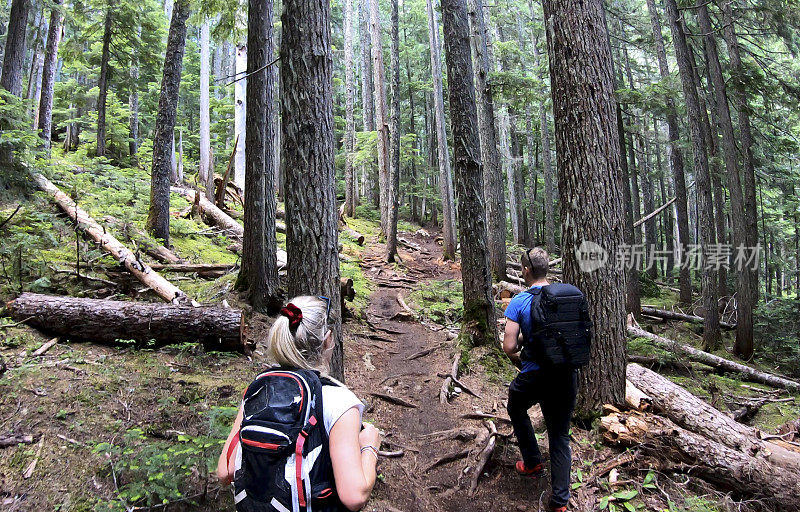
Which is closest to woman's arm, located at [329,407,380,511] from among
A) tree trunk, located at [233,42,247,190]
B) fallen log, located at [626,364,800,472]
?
fallen log, located at [626,364,800,472]

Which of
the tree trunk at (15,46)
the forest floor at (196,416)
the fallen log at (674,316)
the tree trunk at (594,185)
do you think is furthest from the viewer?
the fallen log at (674,316)

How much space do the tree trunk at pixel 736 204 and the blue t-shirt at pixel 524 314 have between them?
10.3 metres

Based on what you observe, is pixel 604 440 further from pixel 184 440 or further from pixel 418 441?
pixel 184 440

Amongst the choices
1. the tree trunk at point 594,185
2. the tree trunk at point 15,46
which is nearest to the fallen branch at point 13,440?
the tree trunk at point 594,185

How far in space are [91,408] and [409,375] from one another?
417cm

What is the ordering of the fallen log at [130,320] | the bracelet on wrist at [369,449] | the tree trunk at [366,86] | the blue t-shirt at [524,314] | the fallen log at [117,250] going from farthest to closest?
the tree trunk at [366,86], the fallen log at [117,250], the fallen log at [130,320], the blue t-shirt at [524,314], the bracelet on wrist at [369,449]

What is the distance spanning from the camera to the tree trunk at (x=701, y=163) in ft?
37.0

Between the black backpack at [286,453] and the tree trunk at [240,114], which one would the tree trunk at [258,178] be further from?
the tree trunk at [240,114]

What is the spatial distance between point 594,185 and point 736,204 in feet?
31.7

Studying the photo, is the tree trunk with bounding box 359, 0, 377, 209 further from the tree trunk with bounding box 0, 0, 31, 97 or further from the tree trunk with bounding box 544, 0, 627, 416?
the tree trunk with bounding box 544, 0, 627, 416

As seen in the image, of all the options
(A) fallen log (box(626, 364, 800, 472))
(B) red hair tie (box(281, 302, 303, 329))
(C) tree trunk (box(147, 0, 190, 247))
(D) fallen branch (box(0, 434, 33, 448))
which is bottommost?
(A) fallen log (box(626, 364, 800, 472))

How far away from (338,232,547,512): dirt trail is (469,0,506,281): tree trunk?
4074mm

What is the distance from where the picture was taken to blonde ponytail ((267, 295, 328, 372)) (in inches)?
76.4

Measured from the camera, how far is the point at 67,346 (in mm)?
5453
